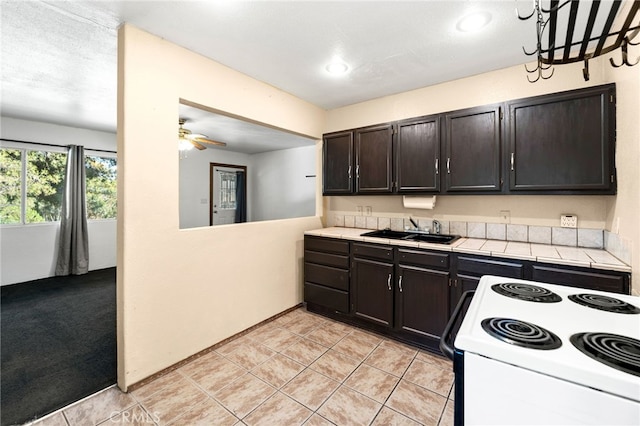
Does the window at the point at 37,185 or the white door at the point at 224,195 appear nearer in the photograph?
the window at the point at 37,185

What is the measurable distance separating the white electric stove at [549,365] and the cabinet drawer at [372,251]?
5.08 feet

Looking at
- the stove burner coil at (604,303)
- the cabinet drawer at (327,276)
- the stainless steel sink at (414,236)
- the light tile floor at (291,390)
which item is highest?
the stainless steel sink at (414,236)

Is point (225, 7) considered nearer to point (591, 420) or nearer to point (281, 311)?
point (591, 420)

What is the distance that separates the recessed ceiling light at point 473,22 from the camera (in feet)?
5.98

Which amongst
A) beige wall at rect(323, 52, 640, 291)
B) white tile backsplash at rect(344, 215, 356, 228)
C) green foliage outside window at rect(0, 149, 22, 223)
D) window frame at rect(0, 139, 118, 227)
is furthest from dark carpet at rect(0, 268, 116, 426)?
beige wall at rect(323, 52, 640, 291)

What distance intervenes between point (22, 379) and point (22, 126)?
399 centimetres

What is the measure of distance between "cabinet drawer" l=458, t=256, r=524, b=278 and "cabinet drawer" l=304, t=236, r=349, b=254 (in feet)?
3.68

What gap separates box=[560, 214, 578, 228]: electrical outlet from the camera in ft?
7.67

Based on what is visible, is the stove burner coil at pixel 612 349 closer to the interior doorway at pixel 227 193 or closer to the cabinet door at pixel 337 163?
the cabinet door at pixel 337 163

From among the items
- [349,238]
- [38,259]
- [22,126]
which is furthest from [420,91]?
[38,259]

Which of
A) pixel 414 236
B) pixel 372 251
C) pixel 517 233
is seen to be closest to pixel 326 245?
pixel 372 251

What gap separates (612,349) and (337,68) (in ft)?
8.37

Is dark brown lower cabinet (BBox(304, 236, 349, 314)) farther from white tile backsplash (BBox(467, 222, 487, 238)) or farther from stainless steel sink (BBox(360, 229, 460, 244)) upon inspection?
white tile backsplash (BBox(467, 222, 487, 238))

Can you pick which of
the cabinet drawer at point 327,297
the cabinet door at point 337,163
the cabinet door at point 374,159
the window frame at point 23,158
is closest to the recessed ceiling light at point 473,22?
the cabinet door at point 374,159
